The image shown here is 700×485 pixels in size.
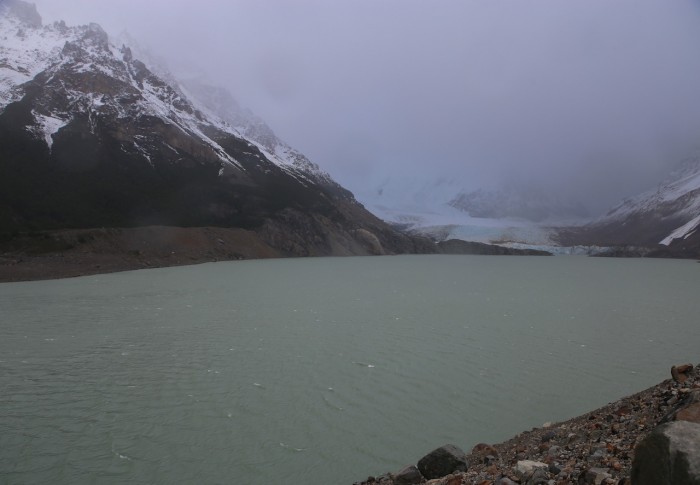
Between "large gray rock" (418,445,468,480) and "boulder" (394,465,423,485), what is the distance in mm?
179

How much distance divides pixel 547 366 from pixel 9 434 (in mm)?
10580

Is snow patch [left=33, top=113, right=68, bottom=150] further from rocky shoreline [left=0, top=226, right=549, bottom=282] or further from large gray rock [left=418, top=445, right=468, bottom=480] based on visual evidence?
large gray rock [left=418, top=445, right=468, bottom=480]

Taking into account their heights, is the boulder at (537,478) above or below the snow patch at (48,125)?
below

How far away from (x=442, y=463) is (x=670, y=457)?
333cm

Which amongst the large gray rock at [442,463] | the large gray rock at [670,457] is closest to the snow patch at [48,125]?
the large gray rock at [442,463]

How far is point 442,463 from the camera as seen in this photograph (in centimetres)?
608

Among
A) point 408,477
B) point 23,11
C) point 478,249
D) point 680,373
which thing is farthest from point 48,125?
point 478,249

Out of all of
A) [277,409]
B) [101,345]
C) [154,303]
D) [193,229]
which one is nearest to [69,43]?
[193,229]

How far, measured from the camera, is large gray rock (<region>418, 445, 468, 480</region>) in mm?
6023

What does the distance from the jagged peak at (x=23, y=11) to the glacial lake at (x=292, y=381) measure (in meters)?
125

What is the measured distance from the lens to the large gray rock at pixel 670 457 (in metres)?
3.03

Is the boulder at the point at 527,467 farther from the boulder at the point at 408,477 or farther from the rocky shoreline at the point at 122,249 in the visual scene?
the rocky shoreline at the point at 122,249

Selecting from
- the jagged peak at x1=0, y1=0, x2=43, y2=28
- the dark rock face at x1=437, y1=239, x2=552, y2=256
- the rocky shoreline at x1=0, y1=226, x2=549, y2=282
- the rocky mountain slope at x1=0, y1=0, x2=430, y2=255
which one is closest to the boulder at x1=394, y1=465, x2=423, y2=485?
the rocky shoreline at x1=0, y1=226, x2=549, y2=282

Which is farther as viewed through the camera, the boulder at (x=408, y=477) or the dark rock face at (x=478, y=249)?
the dark rock face at (x=478, y=249)
